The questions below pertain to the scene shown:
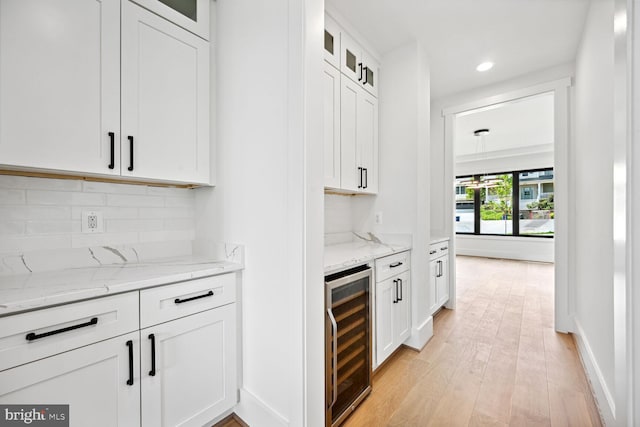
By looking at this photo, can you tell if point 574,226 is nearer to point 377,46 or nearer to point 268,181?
point 377,46

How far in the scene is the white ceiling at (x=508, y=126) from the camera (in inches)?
154

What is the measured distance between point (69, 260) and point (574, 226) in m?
4.03

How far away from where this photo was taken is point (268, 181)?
1353mm

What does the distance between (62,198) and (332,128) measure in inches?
66.6

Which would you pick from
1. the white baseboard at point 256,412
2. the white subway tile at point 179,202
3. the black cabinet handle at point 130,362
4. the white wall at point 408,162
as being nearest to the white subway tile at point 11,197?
the white subway tile at point 179,202

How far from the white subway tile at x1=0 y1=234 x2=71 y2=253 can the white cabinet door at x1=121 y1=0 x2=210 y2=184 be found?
1.59 feet

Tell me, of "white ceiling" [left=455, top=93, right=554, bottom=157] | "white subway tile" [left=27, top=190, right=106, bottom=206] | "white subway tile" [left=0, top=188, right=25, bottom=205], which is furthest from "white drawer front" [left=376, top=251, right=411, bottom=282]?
"white ceiling" [left=455, top=93, right=554, bottom=157]

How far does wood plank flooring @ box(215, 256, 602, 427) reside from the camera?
5.06 feet

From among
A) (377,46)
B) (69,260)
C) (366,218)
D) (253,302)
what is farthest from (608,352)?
(69,260)

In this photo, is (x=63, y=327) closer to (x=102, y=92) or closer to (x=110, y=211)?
(x=110, y=211)

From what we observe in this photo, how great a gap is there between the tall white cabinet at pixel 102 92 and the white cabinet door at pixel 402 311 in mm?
1674

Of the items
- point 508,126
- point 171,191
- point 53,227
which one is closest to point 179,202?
point 171,191

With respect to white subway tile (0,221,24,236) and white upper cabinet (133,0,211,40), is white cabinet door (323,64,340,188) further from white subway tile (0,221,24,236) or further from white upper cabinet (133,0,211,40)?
white subway tile (0,221,24,236)

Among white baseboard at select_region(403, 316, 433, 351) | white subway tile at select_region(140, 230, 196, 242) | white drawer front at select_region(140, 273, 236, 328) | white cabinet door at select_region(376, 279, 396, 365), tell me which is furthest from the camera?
white baseboard at select_region(403, 316, 433, 351)
